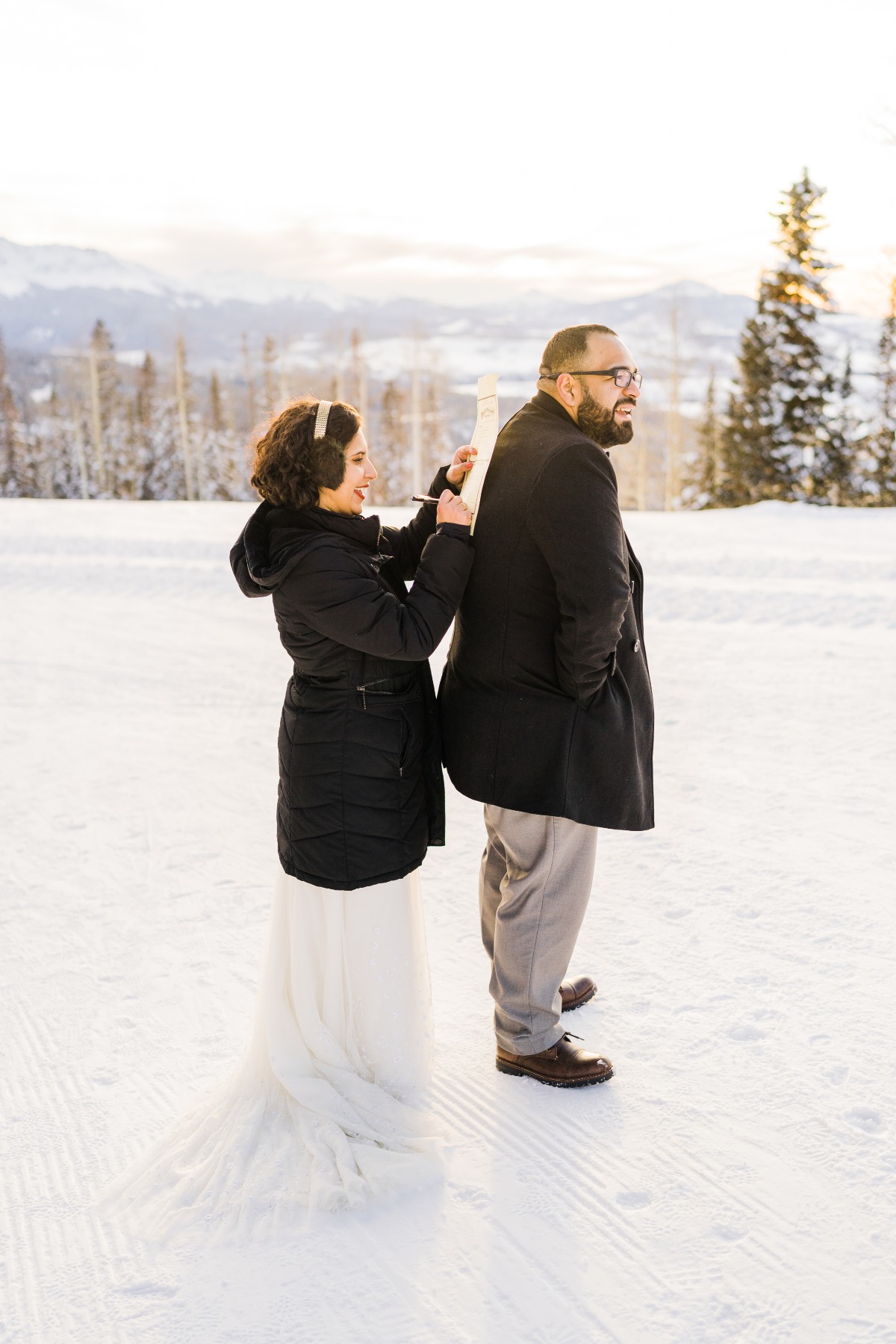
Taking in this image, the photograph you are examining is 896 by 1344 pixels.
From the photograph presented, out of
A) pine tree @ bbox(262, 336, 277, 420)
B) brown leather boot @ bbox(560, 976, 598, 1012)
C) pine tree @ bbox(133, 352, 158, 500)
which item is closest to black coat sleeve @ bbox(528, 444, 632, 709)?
brown leather boot @ bbox(560, 976, 598, 1012)

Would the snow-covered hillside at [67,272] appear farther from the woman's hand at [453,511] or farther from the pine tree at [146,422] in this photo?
the woman's hand at [453,511]

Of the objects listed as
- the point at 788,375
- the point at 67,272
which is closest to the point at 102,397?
the point at 788,375

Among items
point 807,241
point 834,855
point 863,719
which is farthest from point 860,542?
point 807,241

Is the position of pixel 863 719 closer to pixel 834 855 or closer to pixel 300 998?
pixel 834 855

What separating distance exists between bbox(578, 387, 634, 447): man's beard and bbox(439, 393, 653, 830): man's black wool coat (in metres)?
0.04

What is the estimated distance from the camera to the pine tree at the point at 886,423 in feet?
86.6

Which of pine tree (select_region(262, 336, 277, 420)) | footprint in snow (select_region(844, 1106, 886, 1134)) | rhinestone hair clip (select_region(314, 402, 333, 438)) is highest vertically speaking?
pine tree (select_region(262, 336, 277, 420))

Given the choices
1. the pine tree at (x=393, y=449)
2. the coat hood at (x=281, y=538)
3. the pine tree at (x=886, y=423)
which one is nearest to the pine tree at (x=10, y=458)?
the pine tree at (x=393, y=449)

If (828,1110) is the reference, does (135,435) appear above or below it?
above

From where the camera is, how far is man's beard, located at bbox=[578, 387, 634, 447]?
105 inches

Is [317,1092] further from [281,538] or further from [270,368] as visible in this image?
[270,368]

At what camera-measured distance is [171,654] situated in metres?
8.37

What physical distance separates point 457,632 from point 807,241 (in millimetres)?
26027

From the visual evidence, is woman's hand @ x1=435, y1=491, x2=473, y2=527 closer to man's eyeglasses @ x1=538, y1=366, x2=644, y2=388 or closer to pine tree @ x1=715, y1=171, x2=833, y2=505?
man's eyeglasses @ x1=538, y1=366, x2=644, y2=388
